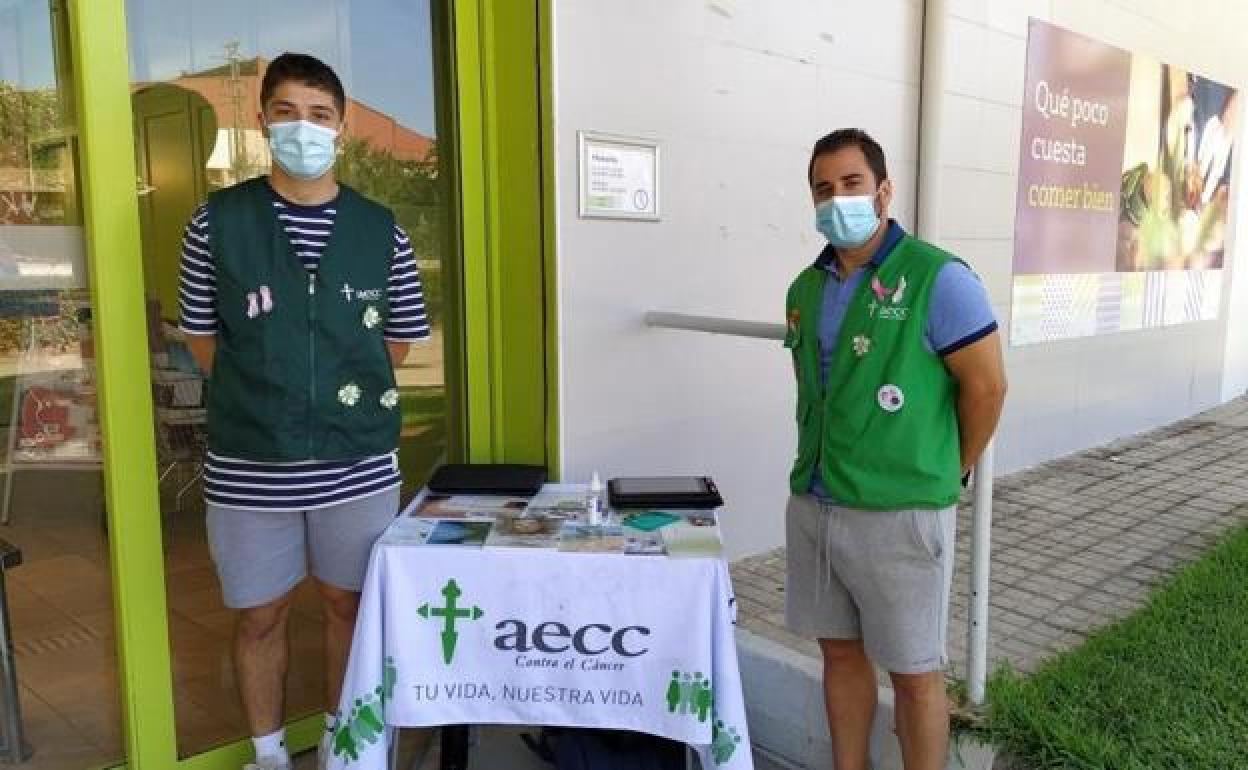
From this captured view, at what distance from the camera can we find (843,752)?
2326 mm

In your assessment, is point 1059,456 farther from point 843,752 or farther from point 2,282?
point 2,282

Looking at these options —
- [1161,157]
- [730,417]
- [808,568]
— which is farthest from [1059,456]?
[808,568]

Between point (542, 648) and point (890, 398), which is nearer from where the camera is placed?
point (890, 398)

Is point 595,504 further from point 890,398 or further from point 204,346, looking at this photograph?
point 204,346

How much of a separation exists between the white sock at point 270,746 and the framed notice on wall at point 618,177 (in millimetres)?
1617

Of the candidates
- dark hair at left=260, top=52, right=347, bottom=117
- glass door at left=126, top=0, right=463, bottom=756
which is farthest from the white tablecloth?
dark hair at left=260, top=52, right=347, bottom=117

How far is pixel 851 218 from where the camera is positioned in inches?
79.9

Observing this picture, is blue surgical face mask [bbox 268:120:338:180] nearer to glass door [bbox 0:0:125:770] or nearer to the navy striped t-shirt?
the navy striped t-shirt

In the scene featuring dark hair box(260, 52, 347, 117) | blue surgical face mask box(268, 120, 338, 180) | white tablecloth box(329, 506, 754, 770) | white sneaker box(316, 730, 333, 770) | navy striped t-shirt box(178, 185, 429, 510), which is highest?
dark hair box(260, 52, 347, 117)

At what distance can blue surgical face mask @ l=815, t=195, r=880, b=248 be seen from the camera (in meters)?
2.02

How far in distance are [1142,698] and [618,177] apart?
6.84 ft

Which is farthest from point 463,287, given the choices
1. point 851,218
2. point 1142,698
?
point 1142,698

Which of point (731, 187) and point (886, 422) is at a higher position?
point (731, 187)

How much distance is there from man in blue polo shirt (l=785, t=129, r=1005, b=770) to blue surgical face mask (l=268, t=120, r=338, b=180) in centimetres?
104
